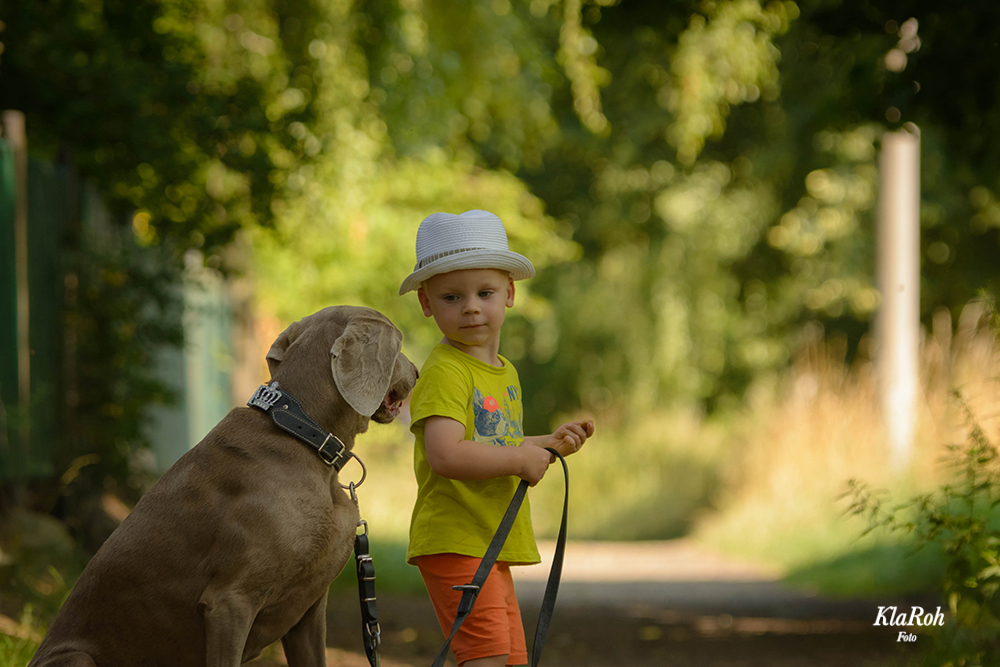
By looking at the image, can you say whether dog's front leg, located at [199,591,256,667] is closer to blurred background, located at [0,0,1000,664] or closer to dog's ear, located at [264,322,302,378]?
dog's ear, located at [264,322,302,378]

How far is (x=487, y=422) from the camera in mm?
2988

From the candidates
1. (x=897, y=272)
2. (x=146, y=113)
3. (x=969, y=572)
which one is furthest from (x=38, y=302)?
(x=897, y=272)

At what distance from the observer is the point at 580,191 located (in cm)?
2112

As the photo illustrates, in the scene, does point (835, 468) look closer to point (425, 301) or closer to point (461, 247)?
point (425, 301)

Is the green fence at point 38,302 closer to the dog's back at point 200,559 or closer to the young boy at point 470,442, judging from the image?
the dog's back at point 200,559

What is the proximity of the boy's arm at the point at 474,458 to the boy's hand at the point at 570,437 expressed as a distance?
87 mm

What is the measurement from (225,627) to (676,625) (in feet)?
15.7

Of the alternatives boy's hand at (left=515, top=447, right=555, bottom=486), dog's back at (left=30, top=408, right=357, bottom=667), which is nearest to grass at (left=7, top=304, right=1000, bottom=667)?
dog's back at (left=30, top=408, right=357, bottom=667)

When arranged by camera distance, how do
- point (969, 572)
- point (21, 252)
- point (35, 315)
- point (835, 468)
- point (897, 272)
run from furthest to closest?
1. point (897, 272)
2. point (835, 468)
3. point (35, 315)
4. point (21, 252)
5. point (969, 572)

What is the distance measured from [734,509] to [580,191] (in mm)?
10593

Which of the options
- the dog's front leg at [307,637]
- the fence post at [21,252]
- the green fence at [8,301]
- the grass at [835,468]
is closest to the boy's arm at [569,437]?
the dog's front leg at [307,637]

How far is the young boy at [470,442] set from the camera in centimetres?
284

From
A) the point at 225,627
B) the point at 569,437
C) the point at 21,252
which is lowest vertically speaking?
the point at 225,627

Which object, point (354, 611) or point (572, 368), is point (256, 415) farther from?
point (572, 368)
